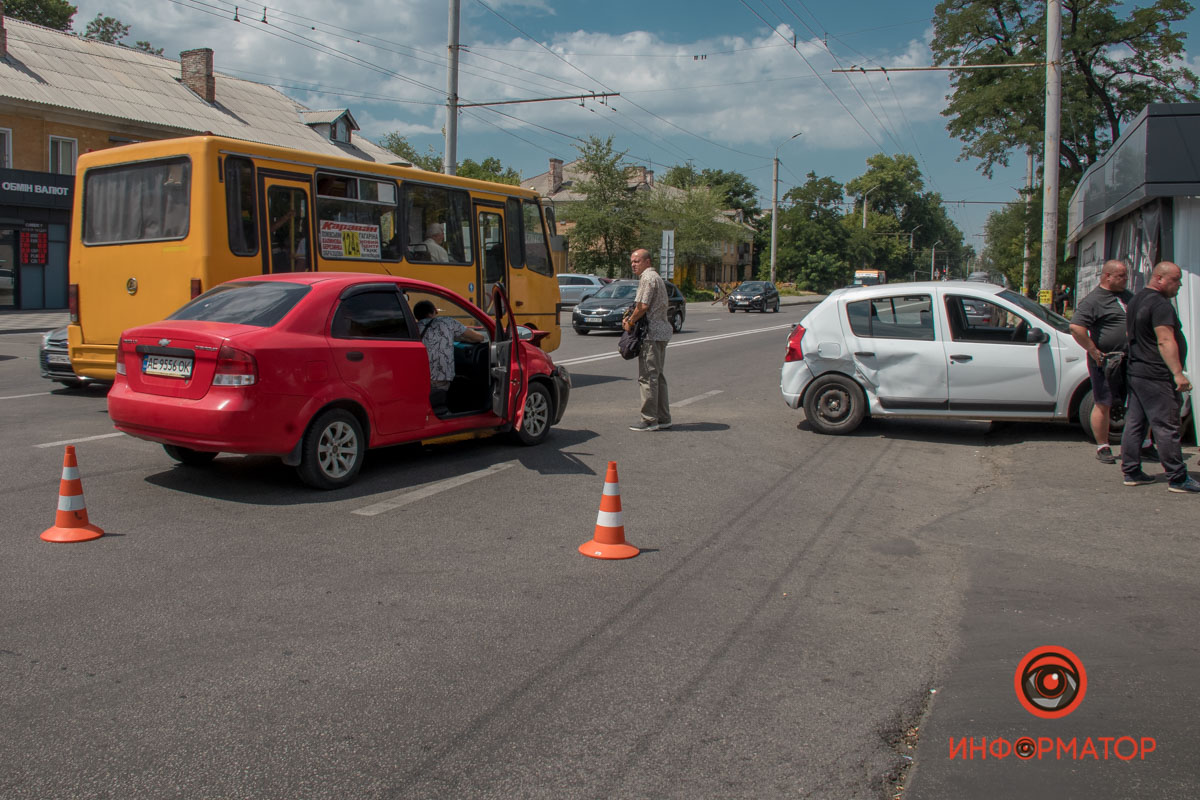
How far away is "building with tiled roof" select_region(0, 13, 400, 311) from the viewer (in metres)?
30.5

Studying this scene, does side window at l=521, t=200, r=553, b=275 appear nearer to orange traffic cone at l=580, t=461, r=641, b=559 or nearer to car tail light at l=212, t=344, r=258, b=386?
car tail light at l=212, t=344, r=258, b=386

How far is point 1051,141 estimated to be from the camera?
2031cm

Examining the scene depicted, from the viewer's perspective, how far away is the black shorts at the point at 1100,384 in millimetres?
8477

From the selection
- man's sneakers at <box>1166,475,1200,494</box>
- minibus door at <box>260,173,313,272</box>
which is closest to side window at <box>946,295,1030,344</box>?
man's sneakers at <box>1166,475,1200,494</box>

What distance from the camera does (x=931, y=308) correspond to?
10.1 metres

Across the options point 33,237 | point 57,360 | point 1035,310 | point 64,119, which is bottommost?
point 57,360

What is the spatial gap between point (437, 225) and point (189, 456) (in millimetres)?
6056

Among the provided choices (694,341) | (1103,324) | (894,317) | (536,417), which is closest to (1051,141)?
(694,341)

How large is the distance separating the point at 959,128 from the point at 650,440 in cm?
3330

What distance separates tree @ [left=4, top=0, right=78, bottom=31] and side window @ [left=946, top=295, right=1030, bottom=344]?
55.8 m

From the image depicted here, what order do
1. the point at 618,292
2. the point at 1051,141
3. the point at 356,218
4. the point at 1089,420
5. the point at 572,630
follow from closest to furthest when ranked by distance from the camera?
the point at 572,630
the point at 1089,420
the point at 356,218
the point at 1051,141
the point at 618,292

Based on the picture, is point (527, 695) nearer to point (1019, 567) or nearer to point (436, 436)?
point (1019, 567)

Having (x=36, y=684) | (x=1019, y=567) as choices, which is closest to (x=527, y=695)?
(x=36, y=684)

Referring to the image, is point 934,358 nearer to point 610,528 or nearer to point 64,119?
point 610,528
